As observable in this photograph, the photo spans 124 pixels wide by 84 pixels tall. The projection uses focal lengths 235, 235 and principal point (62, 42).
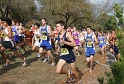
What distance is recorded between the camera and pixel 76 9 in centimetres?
3356

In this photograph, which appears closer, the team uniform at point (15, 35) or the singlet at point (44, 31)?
the singlet at point (44, 31)

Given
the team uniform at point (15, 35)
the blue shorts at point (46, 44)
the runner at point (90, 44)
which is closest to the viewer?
the runner at point (90, 44)

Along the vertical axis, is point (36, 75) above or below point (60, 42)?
below

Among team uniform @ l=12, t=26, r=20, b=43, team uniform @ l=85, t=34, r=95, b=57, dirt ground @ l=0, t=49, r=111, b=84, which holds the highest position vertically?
team uniform @ l=12, t=26, r=20, b=43

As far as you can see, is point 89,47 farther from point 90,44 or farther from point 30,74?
point 30,74

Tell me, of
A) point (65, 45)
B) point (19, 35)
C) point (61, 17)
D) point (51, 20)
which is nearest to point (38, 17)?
point (51, 20)

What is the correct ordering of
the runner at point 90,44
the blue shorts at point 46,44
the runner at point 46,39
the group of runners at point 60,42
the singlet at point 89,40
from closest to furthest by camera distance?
the group of runners at point 60,42 < the runner at point 90,44 < the singlet at point 89,40 < the runner at point 46,39 < the blue shorts at point 46,44

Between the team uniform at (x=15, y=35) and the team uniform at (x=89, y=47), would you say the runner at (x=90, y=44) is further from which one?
the team uniform at (x=15, y=35)

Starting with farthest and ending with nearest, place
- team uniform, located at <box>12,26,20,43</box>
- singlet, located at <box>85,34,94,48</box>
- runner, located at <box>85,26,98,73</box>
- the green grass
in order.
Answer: team uniform, located at <box>12,26,20,43</box> → singlet, located at <box>85,34,94,48</box> → runner, located at <box>85,26,98,73</box> → the green grass

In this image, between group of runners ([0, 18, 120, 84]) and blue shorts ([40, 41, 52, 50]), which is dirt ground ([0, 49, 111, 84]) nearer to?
group of runners ([0, 18, 120, 84])

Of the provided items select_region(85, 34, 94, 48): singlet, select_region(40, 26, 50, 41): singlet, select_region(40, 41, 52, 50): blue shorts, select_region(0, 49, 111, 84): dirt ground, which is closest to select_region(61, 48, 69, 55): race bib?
select_region(0, 49, 111, 84): dirt ground

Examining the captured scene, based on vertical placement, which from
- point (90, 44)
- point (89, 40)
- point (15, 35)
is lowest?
point (90, 44)

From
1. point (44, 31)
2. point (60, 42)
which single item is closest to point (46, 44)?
point (44, 31)

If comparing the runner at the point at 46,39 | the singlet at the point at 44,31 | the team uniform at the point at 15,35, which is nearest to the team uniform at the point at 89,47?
the runner at the point at 46,39
